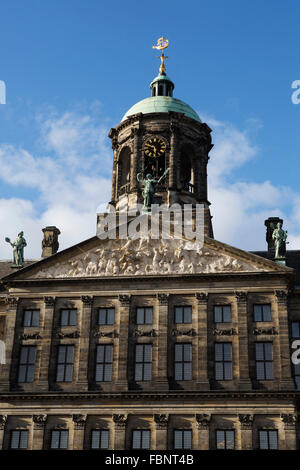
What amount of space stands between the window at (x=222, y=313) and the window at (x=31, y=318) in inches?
363

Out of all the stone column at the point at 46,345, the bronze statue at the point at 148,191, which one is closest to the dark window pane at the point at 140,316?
the stone column at the point at 46,345

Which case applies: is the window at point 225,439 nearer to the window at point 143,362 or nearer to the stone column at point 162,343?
the stone column at point 162,343

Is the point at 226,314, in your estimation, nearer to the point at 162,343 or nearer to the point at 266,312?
the point at 266,312

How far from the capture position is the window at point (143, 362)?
1426 inches

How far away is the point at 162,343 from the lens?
3650 cm

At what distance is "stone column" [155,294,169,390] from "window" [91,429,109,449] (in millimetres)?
3284

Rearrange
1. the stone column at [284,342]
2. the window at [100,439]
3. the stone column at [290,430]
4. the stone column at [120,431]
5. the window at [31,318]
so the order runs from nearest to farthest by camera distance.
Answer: the stone column at [290,430], the stone column at [120,431], the window at [100,439], the stone column at [284,342], the window at [31,318]

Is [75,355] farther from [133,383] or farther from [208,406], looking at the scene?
[208,406]

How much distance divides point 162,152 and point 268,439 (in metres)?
19.1

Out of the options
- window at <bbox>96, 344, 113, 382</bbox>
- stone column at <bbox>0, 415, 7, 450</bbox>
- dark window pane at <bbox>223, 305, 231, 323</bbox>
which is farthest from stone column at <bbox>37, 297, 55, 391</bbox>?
dark window pane at <bbox>223, 305, 231, 323</bbox>

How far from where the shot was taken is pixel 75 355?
37.1 meters

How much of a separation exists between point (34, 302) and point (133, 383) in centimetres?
696

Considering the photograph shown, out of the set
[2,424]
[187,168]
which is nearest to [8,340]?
[2,424]

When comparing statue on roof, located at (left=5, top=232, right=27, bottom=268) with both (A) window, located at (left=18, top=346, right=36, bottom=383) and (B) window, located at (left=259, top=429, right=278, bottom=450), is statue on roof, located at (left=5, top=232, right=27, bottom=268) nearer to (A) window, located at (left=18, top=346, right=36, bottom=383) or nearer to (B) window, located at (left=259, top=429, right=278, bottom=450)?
(A) window, located at (left=18, top=346, right=36, bottom=383)
